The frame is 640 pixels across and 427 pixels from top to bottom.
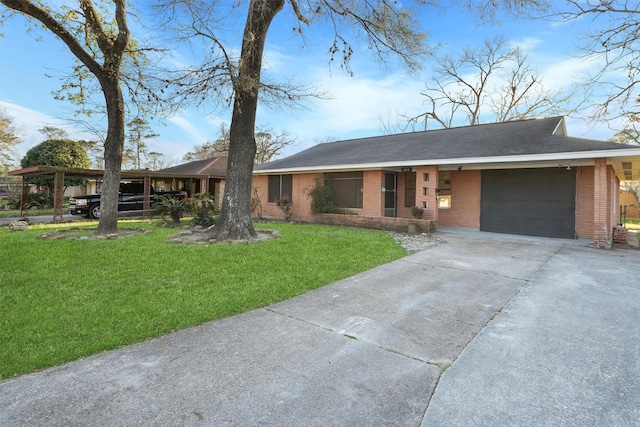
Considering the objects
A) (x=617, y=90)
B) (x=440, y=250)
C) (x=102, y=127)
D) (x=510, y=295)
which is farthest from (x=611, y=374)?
(x=102, y=127)

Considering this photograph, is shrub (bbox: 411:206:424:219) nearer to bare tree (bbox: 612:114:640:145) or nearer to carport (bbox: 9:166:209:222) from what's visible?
carport (bbox: 9:166:209:222)

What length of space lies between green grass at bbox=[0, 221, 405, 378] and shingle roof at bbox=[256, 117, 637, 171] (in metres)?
4.58

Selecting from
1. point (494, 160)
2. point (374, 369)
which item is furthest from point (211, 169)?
point (374, 369)

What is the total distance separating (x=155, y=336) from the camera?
321 cm

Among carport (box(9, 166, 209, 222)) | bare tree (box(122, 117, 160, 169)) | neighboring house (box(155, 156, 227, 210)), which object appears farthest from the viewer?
bare tree (box(122, 117, 160, 169))

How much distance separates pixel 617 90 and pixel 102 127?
16407mm

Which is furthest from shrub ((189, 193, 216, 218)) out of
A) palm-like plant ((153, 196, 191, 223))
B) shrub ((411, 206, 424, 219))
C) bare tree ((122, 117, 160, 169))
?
bare tree ((122, 117, 160, 169))

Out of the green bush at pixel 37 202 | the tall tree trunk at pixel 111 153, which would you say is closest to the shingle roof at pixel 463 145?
the tall tree trunk at pixel 111 153

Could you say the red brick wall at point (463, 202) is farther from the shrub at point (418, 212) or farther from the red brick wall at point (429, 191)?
the shrub at point (418, 212)

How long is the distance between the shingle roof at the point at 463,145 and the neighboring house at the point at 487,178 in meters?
0.03

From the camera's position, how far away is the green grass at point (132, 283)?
313 cm

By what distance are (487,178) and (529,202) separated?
1515 mm

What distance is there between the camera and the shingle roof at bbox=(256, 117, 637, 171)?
29.8 ft

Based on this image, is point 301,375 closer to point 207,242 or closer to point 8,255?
point 207,242
